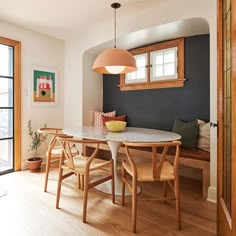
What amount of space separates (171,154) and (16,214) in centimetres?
185

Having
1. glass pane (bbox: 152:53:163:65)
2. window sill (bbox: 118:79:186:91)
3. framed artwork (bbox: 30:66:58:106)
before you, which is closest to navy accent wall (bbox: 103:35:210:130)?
window sill (bbox: 118:79:186:91)

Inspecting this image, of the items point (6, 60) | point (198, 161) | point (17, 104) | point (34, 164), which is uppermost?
point (6, 60)

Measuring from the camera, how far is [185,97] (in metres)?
3.06

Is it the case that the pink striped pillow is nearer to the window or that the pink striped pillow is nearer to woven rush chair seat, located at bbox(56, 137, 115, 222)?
the window

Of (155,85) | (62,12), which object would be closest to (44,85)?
(62,12)

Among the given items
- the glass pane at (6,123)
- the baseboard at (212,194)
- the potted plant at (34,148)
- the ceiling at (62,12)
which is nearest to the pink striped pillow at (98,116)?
the potted plant at (34,148)

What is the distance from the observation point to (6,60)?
3174mm

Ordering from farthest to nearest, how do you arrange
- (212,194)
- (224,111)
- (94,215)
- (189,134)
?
(189,134), (212,194), (94,215), (224,111)

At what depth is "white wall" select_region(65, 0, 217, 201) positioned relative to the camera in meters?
2.19

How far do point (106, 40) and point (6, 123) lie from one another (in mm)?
2107

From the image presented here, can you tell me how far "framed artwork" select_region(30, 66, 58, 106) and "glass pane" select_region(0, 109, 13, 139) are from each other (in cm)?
43

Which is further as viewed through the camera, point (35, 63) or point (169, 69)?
point (35, 63)

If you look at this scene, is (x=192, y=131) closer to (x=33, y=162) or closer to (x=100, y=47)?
(x=100, y=47)

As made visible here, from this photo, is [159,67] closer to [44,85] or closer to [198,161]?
[198,161]
